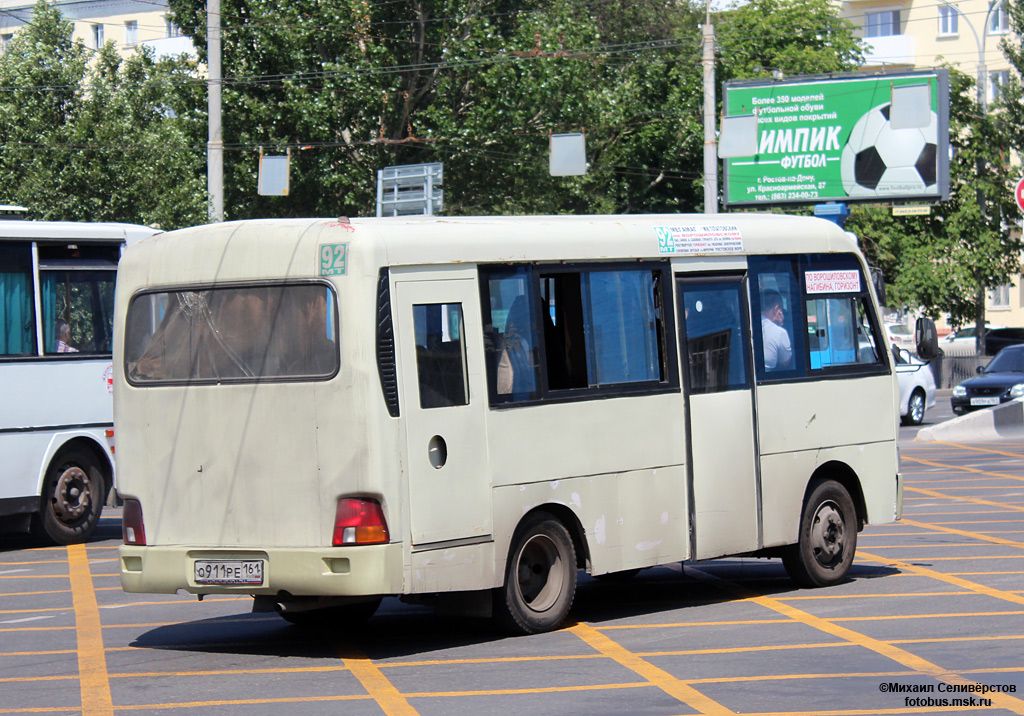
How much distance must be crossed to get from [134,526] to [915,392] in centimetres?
2330

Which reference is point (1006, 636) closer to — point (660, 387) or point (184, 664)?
point (660, 387)

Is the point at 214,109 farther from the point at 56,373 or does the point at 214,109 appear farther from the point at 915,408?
the point at 915,408

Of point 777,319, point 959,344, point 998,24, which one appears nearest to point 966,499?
point 777,319

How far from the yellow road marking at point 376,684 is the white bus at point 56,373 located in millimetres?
6791

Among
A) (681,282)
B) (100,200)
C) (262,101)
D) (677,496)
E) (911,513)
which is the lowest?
(911,513)

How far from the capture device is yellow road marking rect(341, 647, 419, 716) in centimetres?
746

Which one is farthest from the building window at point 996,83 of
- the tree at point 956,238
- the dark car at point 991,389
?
the dark car at point 991,389

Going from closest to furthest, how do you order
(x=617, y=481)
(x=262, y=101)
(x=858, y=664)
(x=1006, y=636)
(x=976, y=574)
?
1. (x=858, y=664)
2. (x=1006, y=636)
3. (x=617, y=481)
4. (x=976, y=574)
5. (x=262, y=101)

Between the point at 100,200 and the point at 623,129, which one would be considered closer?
the point at 100,200

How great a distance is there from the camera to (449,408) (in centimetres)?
902

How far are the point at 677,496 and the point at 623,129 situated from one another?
39404mm

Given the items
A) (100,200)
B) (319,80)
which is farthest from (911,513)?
(319,80)

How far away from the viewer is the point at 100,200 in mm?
31453

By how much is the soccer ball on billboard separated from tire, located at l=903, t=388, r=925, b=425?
7509 mm
